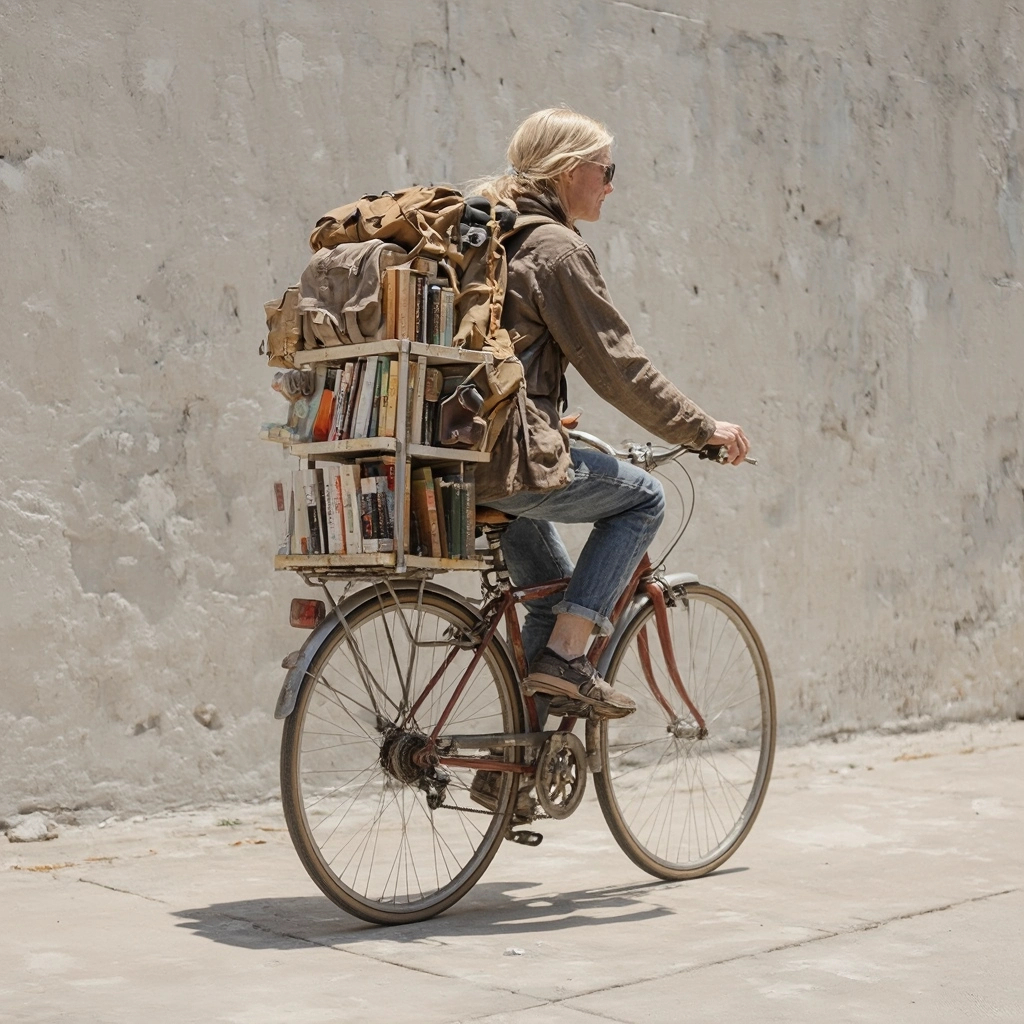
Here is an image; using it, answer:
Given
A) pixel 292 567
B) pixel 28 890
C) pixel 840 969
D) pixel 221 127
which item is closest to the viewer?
pixel 840 969

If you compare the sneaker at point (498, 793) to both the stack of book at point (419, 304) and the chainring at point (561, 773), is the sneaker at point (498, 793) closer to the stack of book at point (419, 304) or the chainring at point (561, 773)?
the chainring at point (561, 773)

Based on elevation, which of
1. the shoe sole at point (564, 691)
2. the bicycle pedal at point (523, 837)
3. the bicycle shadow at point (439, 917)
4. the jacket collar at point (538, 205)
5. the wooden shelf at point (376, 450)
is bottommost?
the bicycle shadow at point (439, 917)

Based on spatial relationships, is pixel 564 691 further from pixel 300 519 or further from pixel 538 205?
pixel 538 205

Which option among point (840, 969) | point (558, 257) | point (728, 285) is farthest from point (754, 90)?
point (840, 969)

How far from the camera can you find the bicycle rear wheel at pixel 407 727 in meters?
3.62

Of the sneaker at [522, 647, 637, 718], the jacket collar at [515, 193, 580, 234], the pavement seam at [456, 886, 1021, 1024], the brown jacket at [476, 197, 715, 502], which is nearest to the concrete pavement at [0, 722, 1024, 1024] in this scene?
the pavement seam at [456, 886, 1021, 1024]

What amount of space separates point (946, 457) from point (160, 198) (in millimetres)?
3643

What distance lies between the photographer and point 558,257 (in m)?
3.74

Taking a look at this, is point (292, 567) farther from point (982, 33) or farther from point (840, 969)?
point (982, 33)

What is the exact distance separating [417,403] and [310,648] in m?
0.61

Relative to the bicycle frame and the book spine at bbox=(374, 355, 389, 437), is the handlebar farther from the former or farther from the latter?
the book spine at bbox=(374, 355, 389, 437)

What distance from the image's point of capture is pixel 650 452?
13.8 feet

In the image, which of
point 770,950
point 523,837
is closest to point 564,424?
point 523,837

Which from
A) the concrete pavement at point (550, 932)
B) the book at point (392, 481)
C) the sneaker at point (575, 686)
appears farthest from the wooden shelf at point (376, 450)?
the concrete pavement at point (550, 932)
